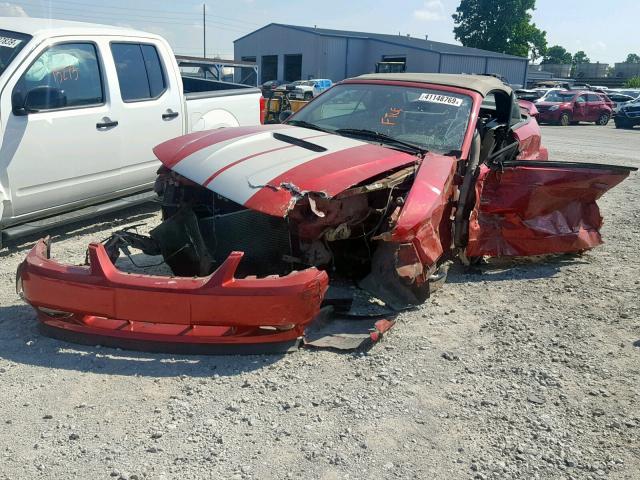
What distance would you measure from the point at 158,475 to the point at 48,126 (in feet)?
11.2

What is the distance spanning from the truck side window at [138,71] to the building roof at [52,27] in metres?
0.17

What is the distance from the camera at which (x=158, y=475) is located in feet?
7.94

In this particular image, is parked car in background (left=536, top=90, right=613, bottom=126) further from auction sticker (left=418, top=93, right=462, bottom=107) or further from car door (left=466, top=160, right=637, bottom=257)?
auction sticker (left=418, top=93, right=462, bottom=107)

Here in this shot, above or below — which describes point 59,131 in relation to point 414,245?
above

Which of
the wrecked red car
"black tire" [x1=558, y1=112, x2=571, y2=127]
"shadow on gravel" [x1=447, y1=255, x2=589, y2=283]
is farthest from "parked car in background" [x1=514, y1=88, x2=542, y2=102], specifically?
the wrecked red car

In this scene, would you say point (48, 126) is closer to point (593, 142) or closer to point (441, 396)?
point (441, 396)

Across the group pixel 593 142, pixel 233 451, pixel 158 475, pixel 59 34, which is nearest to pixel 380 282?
pixel 233 451

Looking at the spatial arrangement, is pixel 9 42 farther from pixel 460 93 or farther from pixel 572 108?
pixel 572 108

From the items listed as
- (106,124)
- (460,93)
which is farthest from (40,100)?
(460,93)

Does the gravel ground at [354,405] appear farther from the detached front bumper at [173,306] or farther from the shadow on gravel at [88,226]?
the shadow on gravel at [88,226]

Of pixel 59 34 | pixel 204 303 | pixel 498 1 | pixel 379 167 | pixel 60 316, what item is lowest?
pixel 60 316

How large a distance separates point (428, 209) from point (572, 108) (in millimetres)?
24285

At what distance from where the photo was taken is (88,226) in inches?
227

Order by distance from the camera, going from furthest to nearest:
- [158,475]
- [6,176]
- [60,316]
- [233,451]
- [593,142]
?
[593,142]
[6,176]
[60,316]
[233,451]
[158,475]
